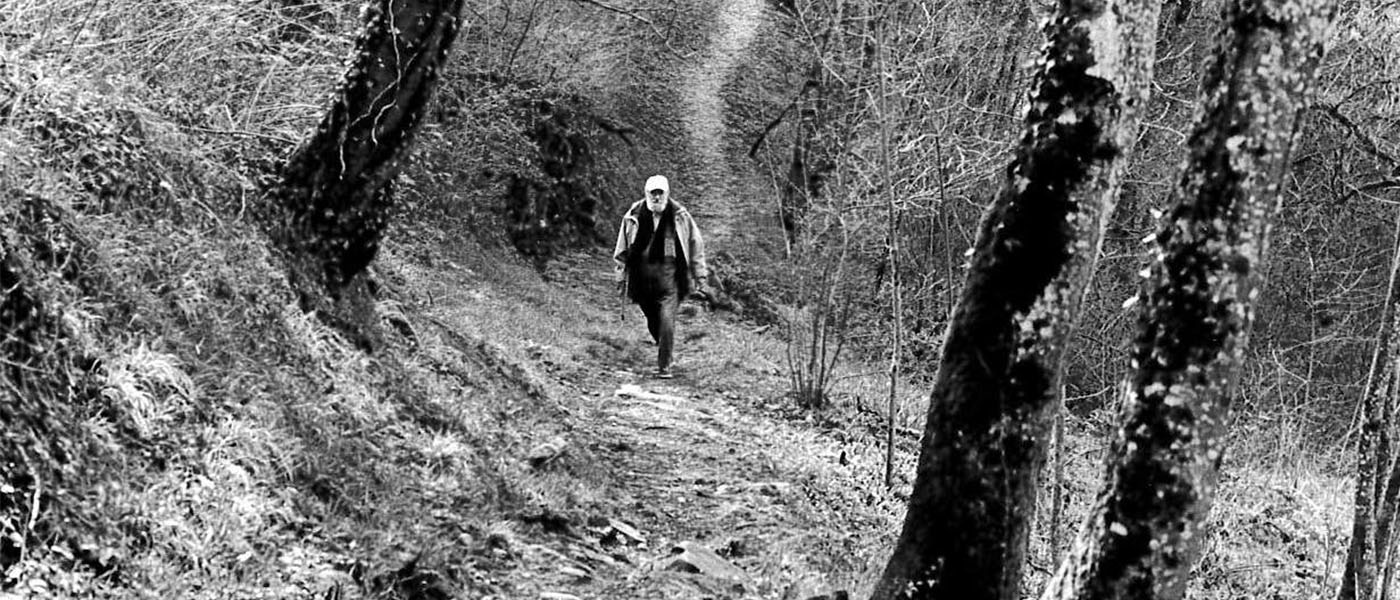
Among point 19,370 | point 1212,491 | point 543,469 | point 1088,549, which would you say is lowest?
point 543,469

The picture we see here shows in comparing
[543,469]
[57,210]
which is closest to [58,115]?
[57,210]

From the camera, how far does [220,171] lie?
648cm

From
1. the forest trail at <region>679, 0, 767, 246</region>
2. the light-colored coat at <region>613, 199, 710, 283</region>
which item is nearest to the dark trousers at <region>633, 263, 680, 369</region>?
the light-colored coat at <region>613, 199, 710, 283</region>

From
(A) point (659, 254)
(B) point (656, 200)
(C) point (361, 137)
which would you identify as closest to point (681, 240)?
(A) point (659, 254)

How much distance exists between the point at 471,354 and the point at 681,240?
2.60 m

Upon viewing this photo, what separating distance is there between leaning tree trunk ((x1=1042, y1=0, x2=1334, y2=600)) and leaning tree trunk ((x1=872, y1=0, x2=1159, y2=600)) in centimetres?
55

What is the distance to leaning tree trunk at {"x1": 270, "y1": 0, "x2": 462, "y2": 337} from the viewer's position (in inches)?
262

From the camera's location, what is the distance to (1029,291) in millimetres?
4418

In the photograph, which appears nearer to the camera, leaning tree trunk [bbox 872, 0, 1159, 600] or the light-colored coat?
leaning tree trunk [bbox 872, 0, 1159, 600]

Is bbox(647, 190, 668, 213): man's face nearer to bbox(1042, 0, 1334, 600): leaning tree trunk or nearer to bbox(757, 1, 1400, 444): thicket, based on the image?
Answer: bbox(757, 1, 1400, 444): thicket

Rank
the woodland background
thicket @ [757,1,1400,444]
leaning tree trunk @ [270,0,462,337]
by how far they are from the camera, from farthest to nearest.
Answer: thicket @ [757,1,1400,444] → leaning tree trunk @ [270,0,462,337] → the woodland background

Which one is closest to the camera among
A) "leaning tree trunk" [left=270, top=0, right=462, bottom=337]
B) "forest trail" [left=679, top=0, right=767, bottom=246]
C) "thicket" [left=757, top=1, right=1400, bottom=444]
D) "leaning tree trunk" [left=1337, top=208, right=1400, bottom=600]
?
"leaning tree trunk" [left=1337, top=208, right=1400, bottom=600]

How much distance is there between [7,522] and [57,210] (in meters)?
1.78

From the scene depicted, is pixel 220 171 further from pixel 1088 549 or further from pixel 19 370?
pixel 1088 549
